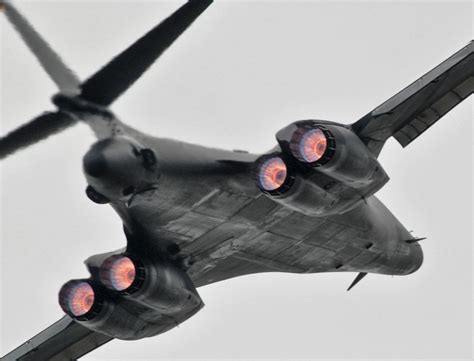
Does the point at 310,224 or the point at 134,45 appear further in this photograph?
the point at 310,224

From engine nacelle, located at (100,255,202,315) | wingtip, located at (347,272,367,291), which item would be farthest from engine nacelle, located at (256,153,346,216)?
wingtip, located at (347,272,367,291)

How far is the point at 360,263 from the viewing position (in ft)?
164

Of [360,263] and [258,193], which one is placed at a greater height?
[258,193]

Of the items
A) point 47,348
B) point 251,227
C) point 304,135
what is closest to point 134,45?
point 304,135

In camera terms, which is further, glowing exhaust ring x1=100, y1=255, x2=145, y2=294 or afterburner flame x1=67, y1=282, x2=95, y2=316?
afterburner flame x1=67, y1=282, x2=95, y2=316

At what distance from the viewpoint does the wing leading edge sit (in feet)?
141

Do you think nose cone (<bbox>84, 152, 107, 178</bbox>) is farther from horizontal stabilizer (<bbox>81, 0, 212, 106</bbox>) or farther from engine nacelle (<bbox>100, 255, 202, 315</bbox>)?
engine nacelle (<bbox>100, 255, 202, 315</bbox>)

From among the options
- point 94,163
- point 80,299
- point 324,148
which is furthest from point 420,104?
point 94,163

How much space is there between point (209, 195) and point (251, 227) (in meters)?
2.90

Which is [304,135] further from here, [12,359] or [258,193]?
[12,359]

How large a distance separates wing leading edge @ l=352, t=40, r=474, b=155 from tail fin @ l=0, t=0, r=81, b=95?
1028 cm

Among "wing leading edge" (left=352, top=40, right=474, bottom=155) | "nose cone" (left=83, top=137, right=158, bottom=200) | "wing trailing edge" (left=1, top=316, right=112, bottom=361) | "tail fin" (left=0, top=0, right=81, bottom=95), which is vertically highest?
"tail fin" (left=0, top=0, right=81, bottom=95)

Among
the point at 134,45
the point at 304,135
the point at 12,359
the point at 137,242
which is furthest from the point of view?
the point at 12,359

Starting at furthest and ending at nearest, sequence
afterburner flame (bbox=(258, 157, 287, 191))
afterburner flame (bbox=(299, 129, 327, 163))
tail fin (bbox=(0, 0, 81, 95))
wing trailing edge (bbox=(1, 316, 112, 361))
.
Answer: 1. wing trailing edge (bbox=(1, 316, 112, 361))
2. afterburner flame (bbox=(258, 157, 287, 191))
3. afterburner flame (bbox=(299, 129, 327, 163))
4. tail fin (bbox=(0, 0, 81, 95))
